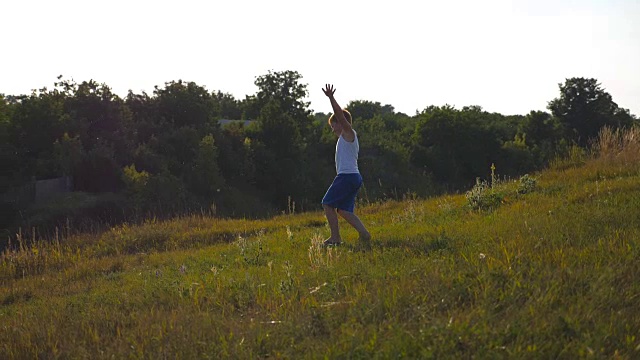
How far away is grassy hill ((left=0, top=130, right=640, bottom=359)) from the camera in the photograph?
3.43m

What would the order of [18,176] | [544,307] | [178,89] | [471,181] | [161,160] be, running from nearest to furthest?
[544,307] → [18,176] → [161,160] → [178,89] → [471,181]

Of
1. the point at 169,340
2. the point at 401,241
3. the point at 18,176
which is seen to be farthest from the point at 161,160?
the point at 169,340

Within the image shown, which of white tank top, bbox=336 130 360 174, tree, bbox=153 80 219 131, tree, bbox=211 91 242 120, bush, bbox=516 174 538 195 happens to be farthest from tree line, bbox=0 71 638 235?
tree, bbox=211 91 242 120

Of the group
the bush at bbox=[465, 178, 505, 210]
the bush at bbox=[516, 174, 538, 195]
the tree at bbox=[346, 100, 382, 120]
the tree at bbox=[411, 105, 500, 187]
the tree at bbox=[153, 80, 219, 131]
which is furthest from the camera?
the tree at bbox=[346, 100, 382, 120]

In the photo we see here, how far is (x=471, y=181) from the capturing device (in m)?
37.3

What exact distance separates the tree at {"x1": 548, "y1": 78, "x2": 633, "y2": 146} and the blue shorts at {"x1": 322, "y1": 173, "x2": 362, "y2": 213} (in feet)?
130

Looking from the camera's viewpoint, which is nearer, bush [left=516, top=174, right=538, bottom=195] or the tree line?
bush [left=516, top=174, right=538, bottom=195]

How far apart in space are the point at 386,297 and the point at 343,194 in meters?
2.98

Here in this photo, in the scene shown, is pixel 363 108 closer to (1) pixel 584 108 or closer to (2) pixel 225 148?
(1) pixel 584 108

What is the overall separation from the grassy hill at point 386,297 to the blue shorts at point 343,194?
493 millimetres

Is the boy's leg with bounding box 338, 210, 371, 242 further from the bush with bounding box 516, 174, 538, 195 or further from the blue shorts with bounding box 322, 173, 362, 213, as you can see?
the bush with bounding box 516, 174, 538, 195

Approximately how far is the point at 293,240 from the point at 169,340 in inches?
162

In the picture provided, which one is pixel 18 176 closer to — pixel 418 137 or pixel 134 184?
pixel 134 184

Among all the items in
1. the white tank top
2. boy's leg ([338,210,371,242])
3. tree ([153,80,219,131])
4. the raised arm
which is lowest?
boy's leg ([338,210,371,242])
